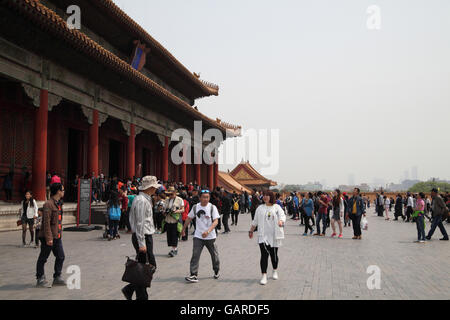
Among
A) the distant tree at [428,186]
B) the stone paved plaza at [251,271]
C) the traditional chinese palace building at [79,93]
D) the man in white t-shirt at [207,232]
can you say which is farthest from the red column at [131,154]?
the distant tree at [428,186]

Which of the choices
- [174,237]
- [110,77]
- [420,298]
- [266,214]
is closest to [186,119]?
[110,77]

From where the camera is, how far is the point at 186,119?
92.3ft

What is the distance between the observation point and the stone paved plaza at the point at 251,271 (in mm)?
5465

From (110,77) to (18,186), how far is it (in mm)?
6339

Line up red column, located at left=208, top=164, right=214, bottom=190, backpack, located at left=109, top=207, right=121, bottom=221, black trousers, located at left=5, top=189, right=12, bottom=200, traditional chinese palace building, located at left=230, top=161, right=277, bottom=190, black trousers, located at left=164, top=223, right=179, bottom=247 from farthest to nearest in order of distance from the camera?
1. traditional chinese palace building, located at left=230, top=161, right=277, bottom=190
2. red column, located at left=208, top=164, right=214, bottom=190
3. black trousers, located at left=5, top=189, right=12, bottom=200
4. backpack, located at left=109, top=207, right=121, bottom=221
5. black trousers, located at left=164, top=223, right=179, bottom=247

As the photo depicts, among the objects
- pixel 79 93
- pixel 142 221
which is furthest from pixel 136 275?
pixel 79 93

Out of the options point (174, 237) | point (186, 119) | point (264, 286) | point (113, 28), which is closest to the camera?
point (264, 286)

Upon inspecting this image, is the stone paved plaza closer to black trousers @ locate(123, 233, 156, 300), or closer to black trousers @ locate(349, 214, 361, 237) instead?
black trousers @ locate(123, 233, 156, 300)

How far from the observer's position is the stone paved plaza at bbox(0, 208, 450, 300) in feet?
17.9

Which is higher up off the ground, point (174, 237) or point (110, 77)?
point (110, 77)

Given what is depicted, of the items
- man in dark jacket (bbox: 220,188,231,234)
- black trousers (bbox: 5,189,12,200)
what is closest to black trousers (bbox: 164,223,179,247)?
man in dark jacket (bbox: 220,188,231,234)

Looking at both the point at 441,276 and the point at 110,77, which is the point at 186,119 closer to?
the point at 110,77

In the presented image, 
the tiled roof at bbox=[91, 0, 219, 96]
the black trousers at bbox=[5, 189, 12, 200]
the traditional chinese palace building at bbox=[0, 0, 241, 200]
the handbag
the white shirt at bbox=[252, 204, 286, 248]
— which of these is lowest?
the handbag

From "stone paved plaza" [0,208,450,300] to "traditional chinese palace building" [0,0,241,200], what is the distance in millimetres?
5782
